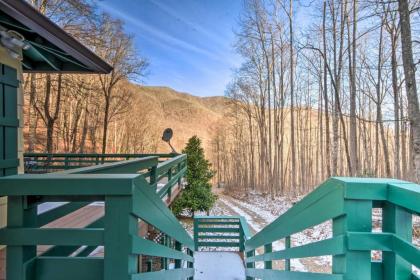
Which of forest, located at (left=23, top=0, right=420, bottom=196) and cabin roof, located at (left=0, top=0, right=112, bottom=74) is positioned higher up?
forest, located at (left=23, top=0, right=420, bottom=196)

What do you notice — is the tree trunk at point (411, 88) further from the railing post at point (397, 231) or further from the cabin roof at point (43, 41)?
the cabin roof at point (43, 41)

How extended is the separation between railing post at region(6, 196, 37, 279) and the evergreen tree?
37.8ft

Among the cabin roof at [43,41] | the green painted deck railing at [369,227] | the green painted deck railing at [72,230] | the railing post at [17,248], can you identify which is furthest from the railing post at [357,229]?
the cabin roof at [43,41]

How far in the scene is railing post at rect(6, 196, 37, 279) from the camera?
97cm

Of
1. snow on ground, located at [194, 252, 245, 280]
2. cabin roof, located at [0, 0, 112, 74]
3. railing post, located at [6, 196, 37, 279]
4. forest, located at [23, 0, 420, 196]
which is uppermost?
forest, located at [23, 0, 420, 196]

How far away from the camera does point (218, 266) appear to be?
590cm

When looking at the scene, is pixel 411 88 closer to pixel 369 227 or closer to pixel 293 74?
pixel 369 227

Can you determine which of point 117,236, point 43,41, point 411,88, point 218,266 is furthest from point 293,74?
point 117,236

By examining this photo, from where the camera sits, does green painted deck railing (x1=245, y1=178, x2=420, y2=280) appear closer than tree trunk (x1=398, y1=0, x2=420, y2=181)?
Yes

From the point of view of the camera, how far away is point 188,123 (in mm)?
59812

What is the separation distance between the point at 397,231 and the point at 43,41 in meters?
3.46

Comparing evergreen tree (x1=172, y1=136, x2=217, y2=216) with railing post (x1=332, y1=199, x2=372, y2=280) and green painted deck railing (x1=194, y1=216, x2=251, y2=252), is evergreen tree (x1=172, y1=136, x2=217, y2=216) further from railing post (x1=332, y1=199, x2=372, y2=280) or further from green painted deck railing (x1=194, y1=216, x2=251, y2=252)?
railing post (x1=332, y1=199, x2=372, y2=280)

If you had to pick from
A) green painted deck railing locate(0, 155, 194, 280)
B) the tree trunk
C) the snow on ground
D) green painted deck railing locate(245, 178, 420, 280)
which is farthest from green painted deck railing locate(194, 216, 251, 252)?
green painted deck railing locate(0, 155, 194, 280)

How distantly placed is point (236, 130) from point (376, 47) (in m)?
15.4
